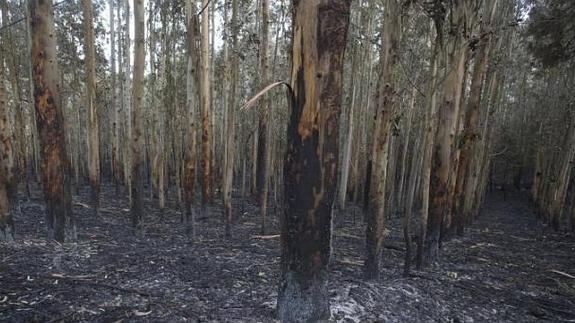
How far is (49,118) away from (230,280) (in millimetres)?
3733

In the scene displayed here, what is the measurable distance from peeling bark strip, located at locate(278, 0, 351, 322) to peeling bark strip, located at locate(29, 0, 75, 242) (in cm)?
A: 447

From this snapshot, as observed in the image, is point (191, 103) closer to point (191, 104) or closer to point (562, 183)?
point (191, 104)

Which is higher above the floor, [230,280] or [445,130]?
[445,130]

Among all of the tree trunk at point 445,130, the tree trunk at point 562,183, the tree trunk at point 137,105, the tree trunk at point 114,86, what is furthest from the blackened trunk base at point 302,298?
the tree trunk at point 114,86

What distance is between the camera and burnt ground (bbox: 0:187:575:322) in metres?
3.57

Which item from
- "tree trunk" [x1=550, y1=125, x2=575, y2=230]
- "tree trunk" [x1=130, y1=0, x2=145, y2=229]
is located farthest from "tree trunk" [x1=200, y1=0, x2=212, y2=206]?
"tree trunk" [x1=550, y1=125, x2=575, y2=230]

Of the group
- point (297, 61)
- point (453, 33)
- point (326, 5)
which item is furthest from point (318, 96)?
point (453, 33)

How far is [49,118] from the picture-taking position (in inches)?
217

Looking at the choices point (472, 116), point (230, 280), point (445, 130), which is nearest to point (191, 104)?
point (230, 280)

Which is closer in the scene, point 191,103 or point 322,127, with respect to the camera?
point 322,127

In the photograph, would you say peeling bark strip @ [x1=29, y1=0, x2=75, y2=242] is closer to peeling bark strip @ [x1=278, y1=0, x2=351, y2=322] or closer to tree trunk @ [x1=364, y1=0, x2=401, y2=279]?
peeling bark strip @ [x1=278, y1=0, x2=351, y2=322]

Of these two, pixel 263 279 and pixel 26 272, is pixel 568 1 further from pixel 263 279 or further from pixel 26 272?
pixel 26 272

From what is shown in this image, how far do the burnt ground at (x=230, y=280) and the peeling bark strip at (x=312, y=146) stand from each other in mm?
667

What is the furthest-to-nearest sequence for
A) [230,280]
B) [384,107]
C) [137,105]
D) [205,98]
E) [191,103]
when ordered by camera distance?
→ [205,98], [191,103], [137,105], [230,280], [384,107]
